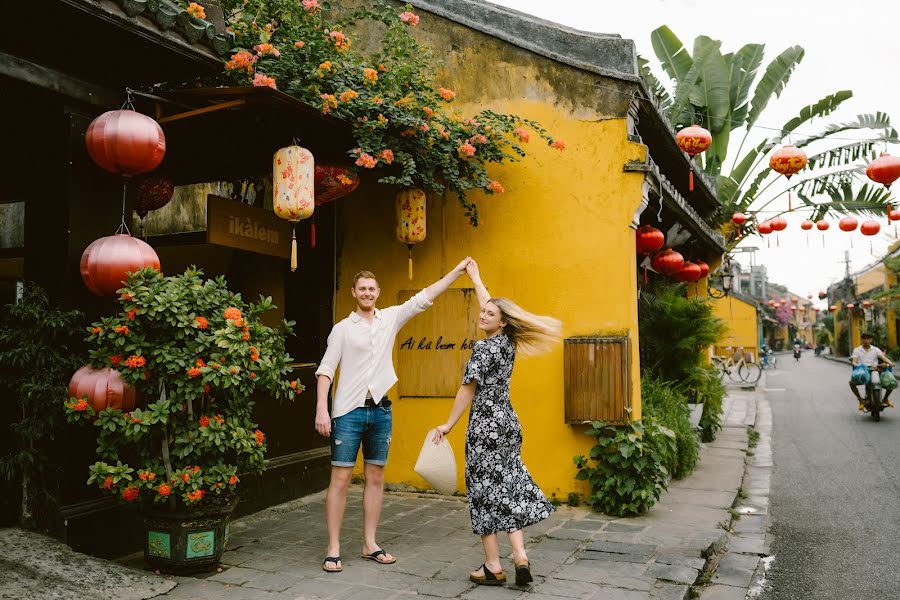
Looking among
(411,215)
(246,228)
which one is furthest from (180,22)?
(411,215)

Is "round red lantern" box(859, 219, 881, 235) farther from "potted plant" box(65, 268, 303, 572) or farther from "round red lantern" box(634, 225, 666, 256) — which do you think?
"potted plant" box(65, 268, 303, 572)

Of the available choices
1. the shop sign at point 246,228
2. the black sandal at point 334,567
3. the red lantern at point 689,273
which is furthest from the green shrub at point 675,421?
the shop sign at point 246,228

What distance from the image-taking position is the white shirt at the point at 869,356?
14212 millimetres

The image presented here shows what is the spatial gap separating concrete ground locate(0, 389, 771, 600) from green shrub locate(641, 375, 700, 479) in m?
0.75

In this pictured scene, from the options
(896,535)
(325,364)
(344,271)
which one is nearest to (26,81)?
(325,364)

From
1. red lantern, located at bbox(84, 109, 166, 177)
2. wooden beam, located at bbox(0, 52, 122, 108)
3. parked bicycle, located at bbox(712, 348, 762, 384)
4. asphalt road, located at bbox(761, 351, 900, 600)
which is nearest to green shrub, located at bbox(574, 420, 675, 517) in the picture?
asphalt road, located at bbox(761, 351, 900, 600)

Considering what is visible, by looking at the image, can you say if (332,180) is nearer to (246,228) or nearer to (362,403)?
(246,228)

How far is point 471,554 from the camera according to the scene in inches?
202

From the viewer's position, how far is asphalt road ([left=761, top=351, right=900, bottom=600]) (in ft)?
16.0

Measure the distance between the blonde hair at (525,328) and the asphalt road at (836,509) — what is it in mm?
2295

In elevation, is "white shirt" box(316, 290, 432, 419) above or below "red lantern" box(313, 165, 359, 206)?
below

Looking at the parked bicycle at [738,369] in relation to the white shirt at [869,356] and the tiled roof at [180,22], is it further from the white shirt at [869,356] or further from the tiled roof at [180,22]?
the tiled roof at [180,22]

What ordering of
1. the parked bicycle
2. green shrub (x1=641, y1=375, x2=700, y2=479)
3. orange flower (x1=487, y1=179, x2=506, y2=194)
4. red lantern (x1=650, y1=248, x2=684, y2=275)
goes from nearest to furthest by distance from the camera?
1. orange flower (x1=487, y1=179, x2=506, y2=194)
2. green shrub (x1=641, y1=375, x2=700, y2=479)
3. red lantern (x1=650, y1=248, x2=684, y2=275)
4. the parked bicycle

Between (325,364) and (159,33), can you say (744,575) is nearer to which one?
(325,364)
